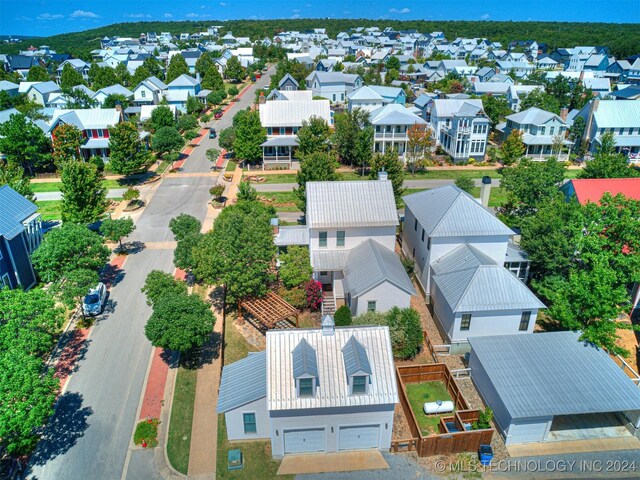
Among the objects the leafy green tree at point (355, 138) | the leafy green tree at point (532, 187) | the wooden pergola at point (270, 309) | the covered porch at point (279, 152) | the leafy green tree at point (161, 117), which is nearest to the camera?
the wooden pergola at point (270, 309)

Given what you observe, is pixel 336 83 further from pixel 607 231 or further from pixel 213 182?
pixel 607 231

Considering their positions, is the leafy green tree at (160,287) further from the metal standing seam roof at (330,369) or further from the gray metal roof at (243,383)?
the metal standing seam roof at (330,369)

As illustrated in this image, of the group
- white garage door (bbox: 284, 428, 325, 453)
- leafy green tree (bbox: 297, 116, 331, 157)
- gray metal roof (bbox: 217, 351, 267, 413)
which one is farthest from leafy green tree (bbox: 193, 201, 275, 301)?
leafy green tree (bbox: 297, 116, 331, 157)

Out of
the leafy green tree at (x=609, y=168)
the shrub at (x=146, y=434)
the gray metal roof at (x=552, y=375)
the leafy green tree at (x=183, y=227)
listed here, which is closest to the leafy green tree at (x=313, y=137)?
the leafy green tree at (x=183, y=227)

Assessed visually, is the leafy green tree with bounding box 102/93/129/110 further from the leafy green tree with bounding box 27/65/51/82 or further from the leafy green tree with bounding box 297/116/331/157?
the leafy green tree with bounding box 297/116/331/157

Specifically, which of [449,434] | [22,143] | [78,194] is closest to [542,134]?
[449,434]

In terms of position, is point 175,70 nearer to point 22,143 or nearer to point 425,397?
point 22,143

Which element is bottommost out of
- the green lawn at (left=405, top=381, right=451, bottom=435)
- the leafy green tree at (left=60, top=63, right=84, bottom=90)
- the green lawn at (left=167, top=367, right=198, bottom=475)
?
the green lawn at (left=405, top=381, right=451, bottom=435)
